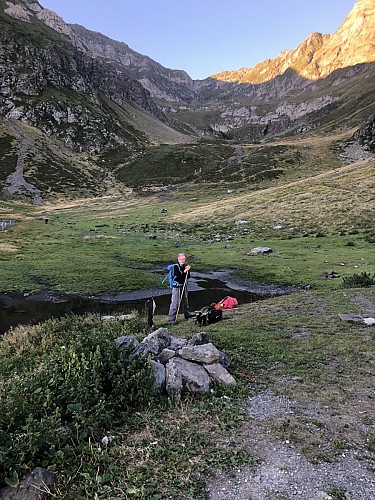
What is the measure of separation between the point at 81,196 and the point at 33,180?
76.1ft

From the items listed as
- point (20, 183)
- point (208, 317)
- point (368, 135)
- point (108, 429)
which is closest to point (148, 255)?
point (208, 317)

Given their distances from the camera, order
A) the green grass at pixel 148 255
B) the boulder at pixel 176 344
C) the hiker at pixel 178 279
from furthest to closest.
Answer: the green grass at pixel 148 255, the hiker at pixel 178 279, the boulder at pixel 176 344

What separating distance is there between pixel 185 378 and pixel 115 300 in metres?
19.8

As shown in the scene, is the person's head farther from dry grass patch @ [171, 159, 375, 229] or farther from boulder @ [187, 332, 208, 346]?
dry grass patch @ [171, 159, 375, 229]

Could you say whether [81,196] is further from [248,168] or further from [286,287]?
[286,287]

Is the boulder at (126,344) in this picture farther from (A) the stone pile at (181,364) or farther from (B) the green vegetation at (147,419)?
(B) the green vegetation at (147,419)

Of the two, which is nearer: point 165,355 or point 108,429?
point 108,429

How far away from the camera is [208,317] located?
1728cm

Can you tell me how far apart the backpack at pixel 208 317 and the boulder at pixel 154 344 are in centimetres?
595

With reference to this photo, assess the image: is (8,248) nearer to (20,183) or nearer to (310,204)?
(310,204)

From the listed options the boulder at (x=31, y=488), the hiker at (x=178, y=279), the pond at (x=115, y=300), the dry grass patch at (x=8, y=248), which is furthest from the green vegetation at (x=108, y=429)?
the dry grass patch at (x=8, y=248)

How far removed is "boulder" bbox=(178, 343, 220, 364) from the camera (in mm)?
9656

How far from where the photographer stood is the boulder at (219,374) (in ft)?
30.3

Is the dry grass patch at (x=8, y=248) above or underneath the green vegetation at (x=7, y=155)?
underneath
